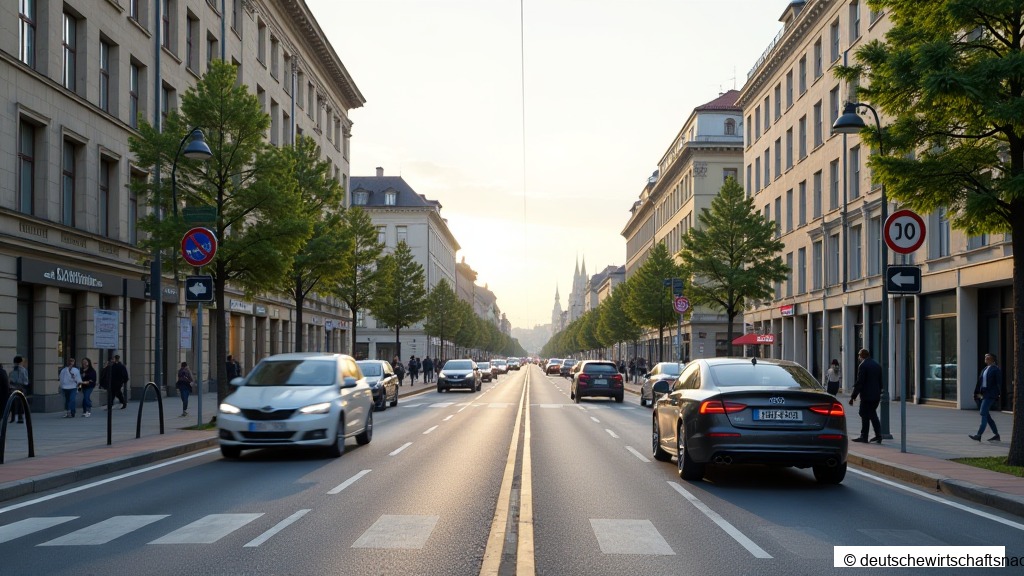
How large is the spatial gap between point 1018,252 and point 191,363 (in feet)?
97.2

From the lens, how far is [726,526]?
849cm

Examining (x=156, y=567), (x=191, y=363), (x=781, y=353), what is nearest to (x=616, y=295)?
(x=781, y=353)

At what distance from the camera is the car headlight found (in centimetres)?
1413

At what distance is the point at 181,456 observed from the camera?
49.3 ft

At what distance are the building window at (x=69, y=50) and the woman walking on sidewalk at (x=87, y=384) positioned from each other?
8.23 meters

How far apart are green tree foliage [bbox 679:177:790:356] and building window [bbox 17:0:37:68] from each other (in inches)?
997

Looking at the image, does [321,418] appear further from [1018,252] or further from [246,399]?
[1018,252]

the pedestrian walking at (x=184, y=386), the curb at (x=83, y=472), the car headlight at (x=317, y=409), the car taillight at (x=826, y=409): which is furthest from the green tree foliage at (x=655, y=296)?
the car taillight at (x=826, y=409)

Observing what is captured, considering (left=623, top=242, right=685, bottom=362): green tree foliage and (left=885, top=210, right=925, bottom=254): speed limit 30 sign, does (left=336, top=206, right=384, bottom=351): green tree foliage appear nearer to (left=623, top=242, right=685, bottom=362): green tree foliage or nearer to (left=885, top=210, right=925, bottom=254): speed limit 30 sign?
(left=623, top=242, right=685, bottom=362): green tree foliage

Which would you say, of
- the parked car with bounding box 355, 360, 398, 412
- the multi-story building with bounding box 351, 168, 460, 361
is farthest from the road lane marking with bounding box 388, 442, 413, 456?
the multi-story building with bounding box 351, 168, 460, 361

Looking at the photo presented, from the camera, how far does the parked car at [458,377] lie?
45719 mm

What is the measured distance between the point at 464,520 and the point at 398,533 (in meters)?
0.87

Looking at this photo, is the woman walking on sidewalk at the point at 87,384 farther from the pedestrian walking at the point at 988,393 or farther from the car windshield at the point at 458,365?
the car windshield at the point at 458,365

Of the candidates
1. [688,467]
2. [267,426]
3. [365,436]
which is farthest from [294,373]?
[688,467]
